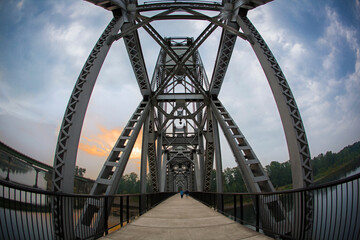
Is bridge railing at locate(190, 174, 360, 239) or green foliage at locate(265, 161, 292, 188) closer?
bridge railing at locate(190, 174, 360, 239)

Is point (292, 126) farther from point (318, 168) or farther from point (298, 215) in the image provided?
point (318, 168)

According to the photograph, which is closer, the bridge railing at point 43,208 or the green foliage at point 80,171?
the bridge railing at point 43,208

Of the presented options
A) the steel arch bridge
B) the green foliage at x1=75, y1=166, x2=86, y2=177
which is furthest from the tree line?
the steel arch bridge

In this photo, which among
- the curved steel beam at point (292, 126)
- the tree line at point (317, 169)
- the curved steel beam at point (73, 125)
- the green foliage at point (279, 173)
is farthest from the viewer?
the green foliage at point (279, 173)

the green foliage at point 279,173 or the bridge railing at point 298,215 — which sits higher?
the bridge railing at point 298,215

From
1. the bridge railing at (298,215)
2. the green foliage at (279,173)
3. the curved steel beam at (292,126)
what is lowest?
the green foliage at (279,173)

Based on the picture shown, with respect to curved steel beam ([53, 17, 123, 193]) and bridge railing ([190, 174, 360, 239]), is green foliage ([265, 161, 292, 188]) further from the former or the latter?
curved steel beam ([53, 17, 123, 193])

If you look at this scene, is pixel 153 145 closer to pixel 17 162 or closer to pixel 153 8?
pixel 17 162

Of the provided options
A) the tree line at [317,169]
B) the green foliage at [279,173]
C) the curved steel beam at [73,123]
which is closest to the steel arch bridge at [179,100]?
the curved steel beam at [73,123]

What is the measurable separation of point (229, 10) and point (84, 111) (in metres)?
8.67

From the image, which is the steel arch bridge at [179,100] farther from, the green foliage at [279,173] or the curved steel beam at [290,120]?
the green foliage at [279,173]

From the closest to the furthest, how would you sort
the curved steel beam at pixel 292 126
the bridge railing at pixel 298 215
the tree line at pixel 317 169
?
the bridge railing at pixel 298 215 → the curved steel beam at pixel 292 126 → the tree line at pixel 317 169

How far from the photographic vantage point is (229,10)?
9.95 metres

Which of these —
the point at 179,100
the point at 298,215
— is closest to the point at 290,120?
the point at 298,215
